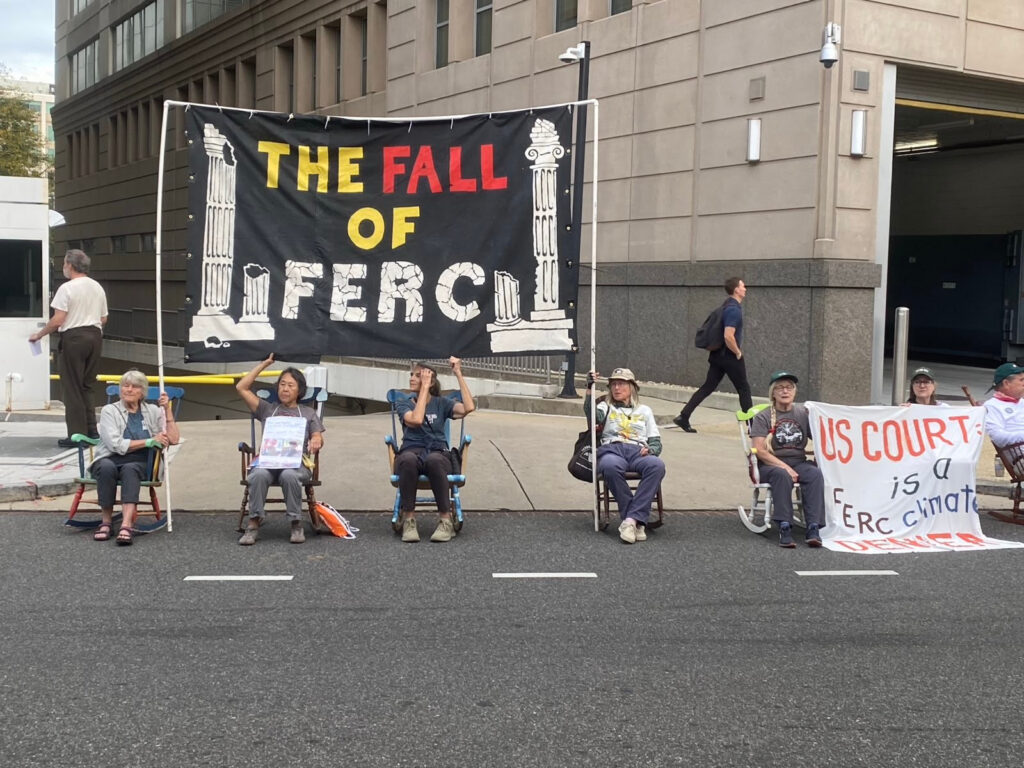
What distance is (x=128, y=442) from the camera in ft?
28.4

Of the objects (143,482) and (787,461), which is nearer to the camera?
(143,482)

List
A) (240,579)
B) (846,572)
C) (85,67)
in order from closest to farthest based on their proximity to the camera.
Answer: (240,579)
(846,572)
(85,67)

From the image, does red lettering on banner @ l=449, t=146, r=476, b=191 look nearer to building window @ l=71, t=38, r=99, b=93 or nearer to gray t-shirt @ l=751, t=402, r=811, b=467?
gray t-shirt @ l=751, t=402, r=811, b=467

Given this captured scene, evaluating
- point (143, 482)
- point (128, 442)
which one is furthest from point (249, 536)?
point (128, 442)

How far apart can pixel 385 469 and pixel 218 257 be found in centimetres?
317

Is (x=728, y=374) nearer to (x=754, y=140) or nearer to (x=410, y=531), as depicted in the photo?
(x=754, y=140)

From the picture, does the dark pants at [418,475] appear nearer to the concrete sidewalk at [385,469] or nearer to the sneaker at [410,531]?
the sneaker at [410,531]

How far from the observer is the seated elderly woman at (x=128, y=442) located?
851cm

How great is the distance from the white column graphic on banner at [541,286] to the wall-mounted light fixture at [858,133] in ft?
25.9

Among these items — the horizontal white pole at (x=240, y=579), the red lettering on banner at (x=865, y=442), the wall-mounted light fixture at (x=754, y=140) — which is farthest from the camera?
the wall-mounted light fixture at (x=754, y=140)

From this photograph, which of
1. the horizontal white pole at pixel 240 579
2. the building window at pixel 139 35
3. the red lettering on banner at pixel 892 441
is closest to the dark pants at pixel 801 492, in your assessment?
the red lettering on banner at pixel 892 441

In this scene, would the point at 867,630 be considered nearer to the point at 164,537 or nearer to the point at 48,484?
the point at 164,537

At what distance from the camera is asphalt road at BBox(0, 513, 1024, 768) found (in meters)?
4.65

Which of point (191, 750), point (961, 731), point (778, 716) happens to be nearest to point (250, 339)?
point (191, 750)
